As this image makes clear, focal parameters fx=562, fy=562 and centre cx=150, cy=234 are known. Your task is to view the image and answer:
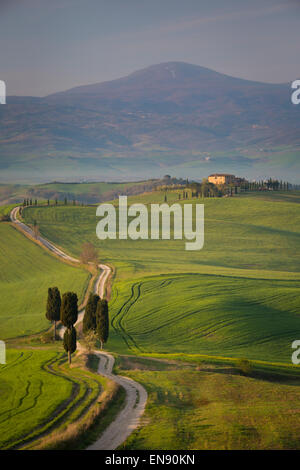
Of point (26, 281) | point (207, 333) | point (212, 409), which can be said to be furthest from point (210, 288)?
point (212, 409)

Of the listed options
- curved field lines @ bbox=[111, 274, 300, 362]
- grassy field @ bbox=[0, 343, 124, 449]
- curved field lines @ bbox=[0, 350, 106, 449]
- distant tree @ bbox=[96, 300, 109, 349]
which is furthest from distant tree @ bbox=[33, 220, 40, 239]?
grassy field @ bbox=[0, 343, 124, 449]

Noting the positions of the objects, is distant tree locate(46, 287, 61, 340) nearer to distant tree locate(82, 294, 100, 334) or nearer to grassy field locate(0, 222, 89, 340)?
grassy field locate(0, 222, 89, 340)

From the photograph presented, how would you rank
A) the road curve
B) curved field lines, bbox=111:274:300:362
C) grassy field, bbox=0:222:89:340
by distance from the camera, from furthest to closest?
grassy field, bbox=0:222:89:340 → curved field lines, bbox=111:274:300:362 → the road curve

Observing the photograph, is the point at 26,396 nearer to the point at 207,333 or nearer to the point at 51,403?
the point at 51,403

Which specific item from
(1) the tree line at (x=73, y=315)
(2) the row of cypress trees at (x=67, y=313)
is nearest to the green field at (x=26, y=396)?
(2) the row of cypress trees at (x=67, y=313)
